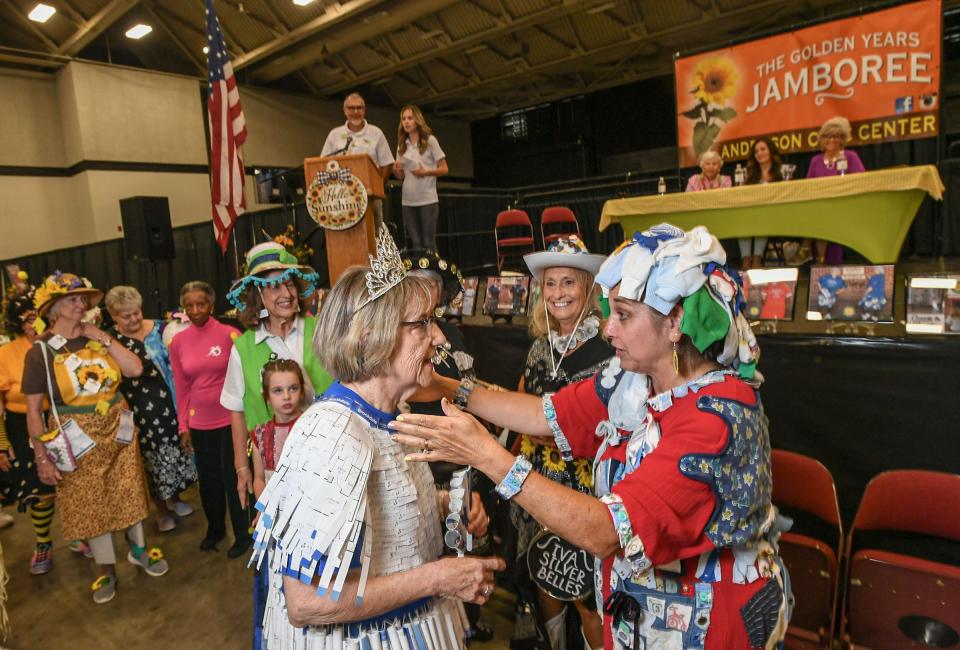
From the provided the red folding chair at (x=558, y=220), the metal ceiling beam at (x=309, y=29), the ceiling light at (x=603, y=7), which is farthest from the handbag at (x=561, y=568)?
the ceiling light at (x=603, y=7)

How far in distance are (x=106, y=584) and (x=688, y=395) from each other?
361 centimetres

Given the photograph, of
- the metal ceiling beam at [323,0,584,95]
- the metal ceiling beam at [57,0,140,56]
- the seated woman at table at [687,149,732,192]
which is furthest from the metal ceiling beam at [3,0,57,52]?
the seated woman at table at [687,149,732,192]

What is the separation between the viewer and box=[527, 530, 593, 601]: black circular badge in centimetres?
196

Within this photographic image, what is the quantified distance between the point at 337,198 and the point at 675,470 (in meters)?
3.10

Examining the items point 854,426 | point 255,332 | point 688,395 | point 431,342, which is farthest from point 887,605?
point 255,332

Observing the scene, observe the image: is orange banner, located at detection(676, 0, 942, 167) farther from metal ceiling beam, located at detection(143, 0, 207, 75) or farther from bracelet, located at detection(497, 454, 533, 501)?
metal ceiling beam, located at detection(143, 0, 207, 75)

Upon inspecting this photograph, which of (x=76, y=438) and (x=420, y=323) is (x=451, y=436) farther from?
(x=76, y=438)

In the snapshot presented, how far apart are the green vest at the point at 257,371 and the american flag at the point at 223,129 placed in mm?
1896

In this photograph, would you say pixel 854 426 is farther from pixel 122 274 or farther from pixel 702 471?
pixel 122 274

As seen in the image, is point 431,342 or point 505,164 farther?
point 505,164

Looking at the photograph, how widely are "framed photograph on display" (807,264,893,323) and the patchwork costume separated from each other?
2.35 meters

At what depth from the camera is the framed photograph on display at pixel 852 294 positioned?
324 centimetres

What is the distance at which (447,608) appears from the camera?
1484 mm

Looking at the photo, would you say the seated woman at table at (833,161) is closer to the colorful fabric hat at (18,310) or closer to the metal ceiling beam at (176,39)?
the colorful fabric hat at (18,310)
